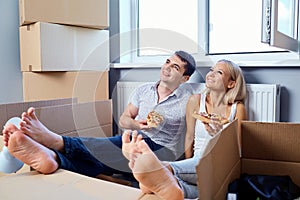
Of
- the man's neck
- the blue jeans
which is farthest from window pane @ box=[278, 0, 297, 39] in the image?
the blue jeans

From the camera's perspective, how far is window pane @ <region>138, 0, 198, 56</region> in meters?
1.59

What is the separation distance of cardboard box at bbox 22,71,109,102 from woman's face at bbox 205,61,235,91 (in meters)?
0.60

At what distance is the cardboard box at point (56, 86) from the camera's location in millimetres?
1531

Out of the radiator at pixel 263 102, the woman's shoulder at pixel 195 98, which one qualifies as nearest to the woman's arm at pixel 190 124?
the woman's shoulder at pixel 195 98

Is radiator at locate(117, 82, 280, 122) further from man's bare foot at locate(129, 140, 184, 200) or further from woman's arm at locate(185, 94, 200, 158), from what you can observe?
man's bare foot at locate(129, 140, 184, 200)

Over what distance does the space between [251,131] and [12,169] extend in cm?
73

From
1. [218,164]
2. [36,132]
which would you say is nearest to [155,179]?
[218,164]

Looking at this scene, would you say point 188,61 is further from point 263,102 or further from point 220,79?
point 263,102

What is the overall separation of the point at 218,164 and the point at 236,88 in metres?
0.64

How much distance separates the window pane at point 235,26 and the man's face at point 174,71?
0.30 metres

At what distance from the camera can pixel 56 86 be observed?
1549 millimetres

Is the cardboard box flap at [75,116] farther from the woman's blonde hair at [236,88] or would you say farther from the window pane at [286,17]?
the window pane at [286,17]

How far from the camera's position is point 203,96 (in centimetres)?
135

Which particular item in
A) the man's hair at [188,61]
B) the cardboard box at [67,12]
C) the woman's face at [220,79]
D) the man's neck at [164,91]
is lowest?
the man's neck at [164,91]
